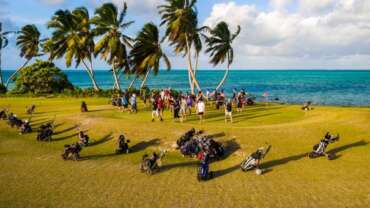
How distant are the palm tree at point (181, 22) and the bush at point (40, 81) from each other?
2919 centimetres

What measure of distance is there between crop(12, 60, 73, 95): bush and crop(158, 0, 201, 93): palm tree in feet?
95.8

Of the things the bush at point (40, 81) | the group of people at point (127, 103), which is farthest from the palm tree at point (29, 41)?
the group of people at point (127, 103)

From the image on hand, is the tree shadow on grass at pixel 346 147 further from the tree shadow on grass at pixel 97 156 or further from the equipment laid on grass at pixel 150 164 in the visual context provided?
the tree shadow on grass at pixel 97 156

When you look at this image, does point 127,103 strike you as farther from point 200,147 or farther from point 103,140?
point 200,147

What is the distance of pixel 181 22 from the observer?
1854 inches

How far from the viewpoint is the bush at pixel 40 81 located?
6681 cm

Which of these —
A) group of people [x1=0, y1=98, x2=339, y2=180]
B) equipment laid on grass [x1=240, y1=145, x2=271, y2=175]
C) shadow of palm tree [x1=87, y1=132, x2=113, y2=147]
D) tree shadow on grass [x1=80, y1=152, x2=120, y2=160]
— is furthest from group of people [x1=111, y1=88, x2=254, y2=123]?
equipment laid on grass [x1=240, y1=145, x2=271, y2=175]

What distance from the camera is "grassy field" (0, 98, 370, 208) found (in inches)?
685

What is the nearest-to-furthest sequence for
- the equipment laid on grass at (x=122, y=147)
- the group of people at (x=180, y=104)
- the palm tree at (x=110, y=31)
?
the equipment laid on grass at (x=122, y=147), the group of people at (x=180, y=104), the palm tree at (x=110, y=31)

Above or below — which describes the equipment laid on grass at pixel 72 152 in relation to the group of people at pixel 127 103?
below

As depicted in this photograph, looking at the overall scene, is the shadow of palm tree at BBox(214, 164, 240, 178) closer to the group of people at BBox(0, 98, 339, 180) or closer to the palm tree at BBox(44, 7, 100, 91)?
the group of people at BBox(0, 98, 339, 180)

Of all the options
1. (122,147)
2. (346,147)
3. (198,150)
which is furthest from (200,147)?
(346,147)

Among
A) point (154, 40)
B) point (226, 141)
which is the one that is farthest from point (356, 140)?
point (154, 40)

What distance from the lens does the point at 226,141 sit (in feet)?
84.4
